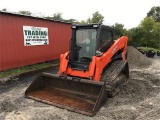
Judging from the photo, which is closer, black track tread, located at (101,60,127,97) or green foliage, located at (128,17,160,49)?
black track tread, located at (101,60,127,97)

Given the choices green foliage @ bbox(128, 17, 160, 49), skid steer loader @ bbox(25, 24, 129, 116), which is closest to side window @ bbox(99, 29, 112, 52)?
skid steer loader @ bbox(25, 24, 129, 116)

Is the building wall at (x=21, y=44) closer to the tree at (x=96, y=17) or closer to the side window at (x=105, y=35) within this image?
the side window at (x=105, y=35)

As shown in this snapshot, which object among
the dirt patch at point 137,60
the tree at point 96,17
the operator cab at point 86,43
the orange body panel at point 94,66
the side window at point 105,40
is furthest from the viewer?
the tree at point 96,17

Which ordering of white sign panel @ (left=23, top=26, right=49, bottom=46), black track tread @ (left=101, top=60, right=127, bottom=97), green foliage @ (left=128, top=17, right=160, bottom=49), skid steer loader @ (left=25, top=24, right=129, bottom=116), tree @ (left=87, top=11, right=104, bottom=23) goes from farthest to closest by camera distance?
1. tree @ (left=87, top=11, right=104, bottom=23)
2. green foliage @ (left=128, top=17, right=160, bottom=49)
3. white sign panel @ (left=23, top=26, right=49, bottom=46)
4. black track tread @ (left=101, top=60, right=127, bottom=97)
5. skid steer loader @ (left=25, top=24, right=129, bottom=116)

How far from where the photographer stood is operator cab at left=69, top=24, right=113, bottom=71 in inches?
234

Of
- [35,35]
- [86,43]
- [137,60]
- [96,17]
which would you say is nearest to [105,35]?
[86,43]

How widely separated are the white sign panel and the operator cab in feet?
14.5

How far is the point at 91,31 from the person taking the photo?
6121 millimetres

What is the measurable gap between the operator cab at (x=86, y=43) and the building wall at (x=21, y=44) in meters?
4.03

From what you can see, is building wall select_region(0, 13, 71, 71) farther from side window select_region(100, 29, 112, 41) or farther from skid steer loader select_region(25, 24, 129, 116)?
side window select_region(100, 29, 112, 41)

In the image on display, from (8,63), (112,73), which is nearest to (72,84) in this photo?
(112,73)

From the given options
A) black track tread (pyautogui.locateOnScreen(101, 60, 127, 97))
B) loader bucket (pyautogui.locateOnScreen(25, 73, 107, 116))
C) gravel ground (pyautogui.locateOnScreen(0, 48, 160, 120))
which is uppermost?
black track tread (pyautogui.locateOnScreen(101, 60, 127, 97))

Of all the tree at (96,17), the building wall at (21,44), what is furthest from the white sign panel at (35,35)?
the tree at (96,17)

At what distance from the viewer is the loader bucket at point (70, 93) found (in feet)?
16.4
